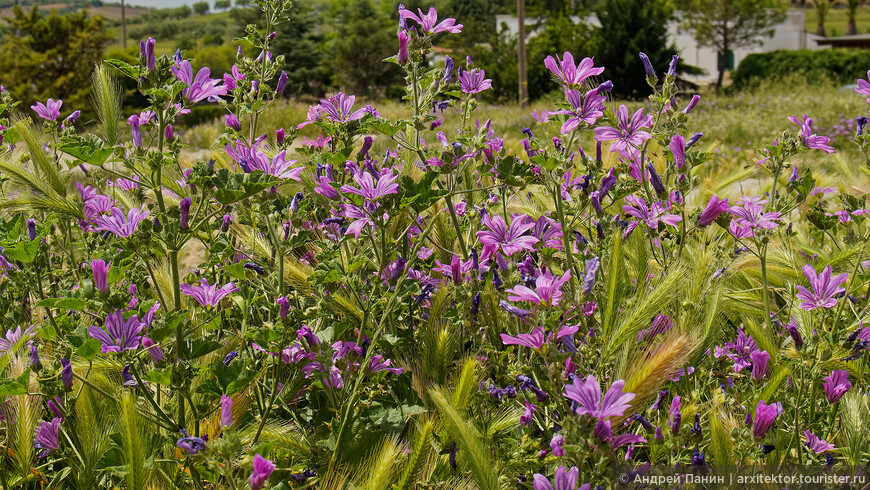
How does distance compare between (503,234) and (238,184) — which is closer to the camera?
(238,184)

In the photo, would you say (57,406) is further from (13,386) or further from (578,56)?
(578,56)

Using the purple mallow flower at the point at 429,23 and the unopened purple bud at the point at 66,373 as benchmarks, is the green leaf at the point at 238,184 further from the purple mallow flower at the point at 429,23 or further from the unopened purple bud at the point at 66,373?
the purple mallow flower at the point at 429,23

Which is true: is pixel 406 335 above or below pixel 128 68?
below

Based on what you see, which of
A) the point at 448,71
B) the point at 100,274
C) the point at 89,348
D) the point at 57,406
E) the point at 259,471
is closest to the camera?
the point at 259,471

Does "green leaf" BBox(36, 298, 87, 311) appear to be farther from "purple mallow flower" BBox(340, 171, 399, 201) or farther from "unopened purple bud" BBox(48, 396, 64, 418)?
"purple mallow flower" BBox(340, 171, 399, 201)

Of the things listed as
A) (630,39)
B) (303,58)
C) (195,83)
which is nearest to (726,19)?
(630,39)

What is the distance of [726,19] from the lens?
104 ft

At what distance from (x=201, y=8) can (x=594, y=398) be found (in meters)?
165

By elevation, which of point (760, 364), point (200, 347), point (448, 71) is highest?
point (448, 71)

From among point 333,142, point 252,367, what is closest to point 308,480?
point 252,367

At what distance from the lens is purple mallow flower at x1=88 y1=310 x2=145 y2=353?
1295 mm

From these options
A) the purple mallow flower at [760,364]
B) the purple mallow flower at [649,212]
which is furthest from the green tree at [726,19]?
the purple mallow flower at [760,364]

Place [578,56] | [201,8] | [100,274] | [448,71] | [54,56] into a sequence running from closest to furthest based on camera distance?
[100,274] < [448,71] < [54,56] < [578,56] < [201,8]

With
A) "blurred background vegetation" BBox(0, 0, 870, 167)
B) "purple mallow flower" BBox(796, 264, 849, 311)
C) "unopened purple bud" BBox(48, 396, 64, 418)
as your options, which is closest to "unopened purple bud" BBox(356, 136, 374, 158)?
"unopened purple bud" BBox(48, 396, 64, 418)
